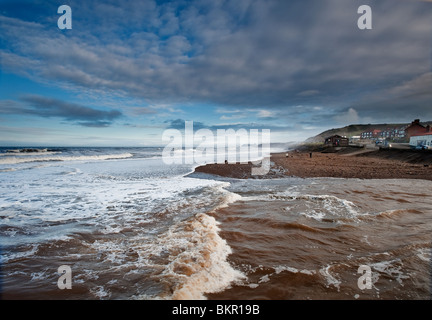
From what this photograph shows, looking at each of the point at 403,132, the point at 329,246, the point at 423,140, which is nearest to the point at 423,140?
the point at 423,140

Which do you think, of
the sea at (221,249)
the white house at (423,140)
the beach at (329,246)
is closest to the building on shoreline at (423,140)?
the white house at (423,140)

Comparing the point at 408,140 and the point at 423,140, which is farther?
the point at 408,140

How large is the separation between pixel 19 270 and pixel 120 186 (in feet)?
29.2

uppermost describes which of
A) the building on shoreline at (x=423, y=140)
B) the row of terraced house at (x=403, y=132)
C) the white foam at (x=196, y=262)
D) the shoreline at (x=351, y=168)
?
the row of terraced house at (x=403, y=132)

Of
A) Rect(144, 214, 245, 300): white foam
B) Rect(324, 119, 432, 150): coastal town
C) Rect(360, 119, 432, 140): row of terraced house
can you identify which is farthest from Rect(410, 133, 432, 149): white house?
Rect(144, 214, 245, 300): white foam

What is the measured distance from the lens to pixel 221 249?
15.2ft

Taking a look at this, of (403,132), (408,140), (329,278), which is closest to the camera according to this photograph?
(329,278)

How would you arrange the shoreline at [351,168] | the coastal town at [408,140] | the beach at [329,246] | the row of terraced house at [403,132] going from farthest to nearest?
1. the row of terraced house at [403,132]
2. the coastal town at [408,140]
3. the shoreline at [351,168]
4. the beach at [329,246]

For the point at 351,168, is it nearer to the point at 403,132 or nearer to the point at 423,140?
the point at 423,140

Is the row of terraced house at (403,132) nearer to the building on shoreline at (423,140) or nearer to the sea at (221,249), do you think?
the building on shoreline at (423,140)

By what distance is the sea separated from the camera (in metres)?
3.27

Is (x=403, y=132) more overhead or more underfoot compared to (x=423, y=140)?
more overhead

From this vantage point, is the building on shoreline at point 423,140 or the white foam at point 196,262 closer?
the white foam at point 196,262

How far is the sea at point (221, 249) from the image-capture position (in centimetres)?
327
